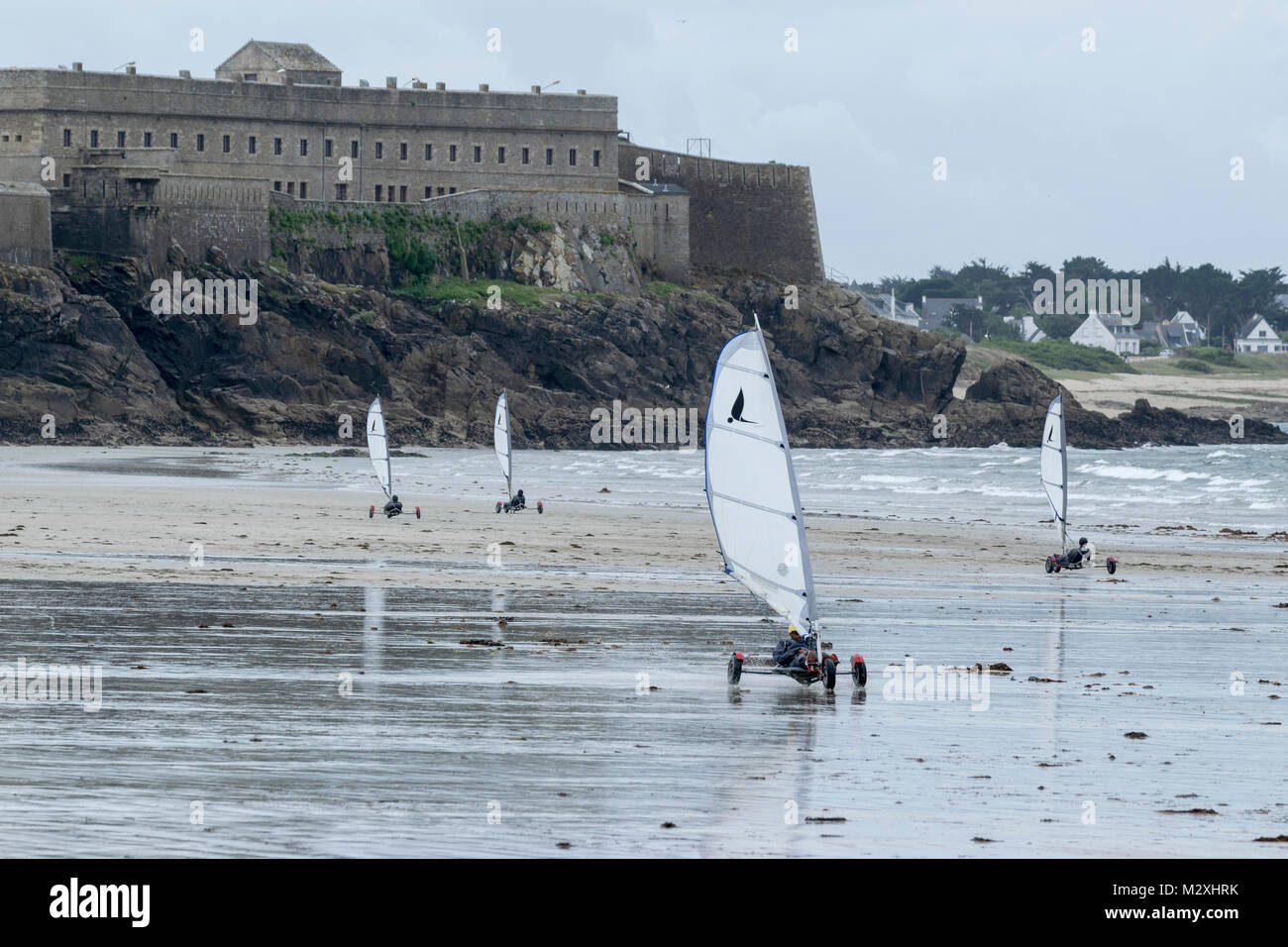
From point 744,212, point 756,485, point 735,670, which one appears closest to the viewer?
point 735,670

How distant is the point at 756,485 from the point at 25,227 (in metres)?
63.8

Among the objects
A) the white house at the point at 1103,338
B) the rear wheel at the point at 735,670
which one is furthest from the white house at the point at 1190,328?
the rear wheel at the point at 735,670

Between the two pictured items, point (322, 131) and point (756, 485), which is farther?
point (322, 131)

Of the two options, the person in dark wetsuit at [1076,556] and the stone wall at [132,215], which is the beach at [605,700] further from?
the stone wall at [132,215]

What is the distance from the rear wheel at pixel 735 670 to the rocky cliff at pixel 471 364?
55.0 m

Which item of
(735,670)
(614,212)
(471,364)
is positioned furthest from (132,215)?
(735,670)

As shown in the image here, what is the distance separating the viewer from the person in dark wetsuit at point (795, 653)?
1506cm

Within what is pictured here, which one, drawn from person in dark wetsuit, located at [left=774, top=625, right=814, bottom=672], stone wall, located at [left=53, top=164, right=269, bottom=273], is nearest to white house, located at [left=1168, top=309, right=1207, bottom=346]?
stone wall, located at [left=53, top=164, right=269, bottom=273]

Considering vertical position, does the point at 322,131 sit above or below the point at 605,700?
above

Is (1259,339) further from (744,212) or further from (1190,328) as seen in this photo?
(744,212)

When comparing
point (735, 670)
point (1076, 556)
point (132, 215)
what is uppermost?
point (132, 215)

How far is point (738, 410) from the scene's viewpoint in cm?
1639

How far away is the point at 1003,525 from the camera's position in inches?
1492

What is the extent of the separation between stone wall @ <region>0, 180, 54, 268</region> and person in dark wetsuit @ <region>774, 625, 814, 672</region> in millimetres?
63793
